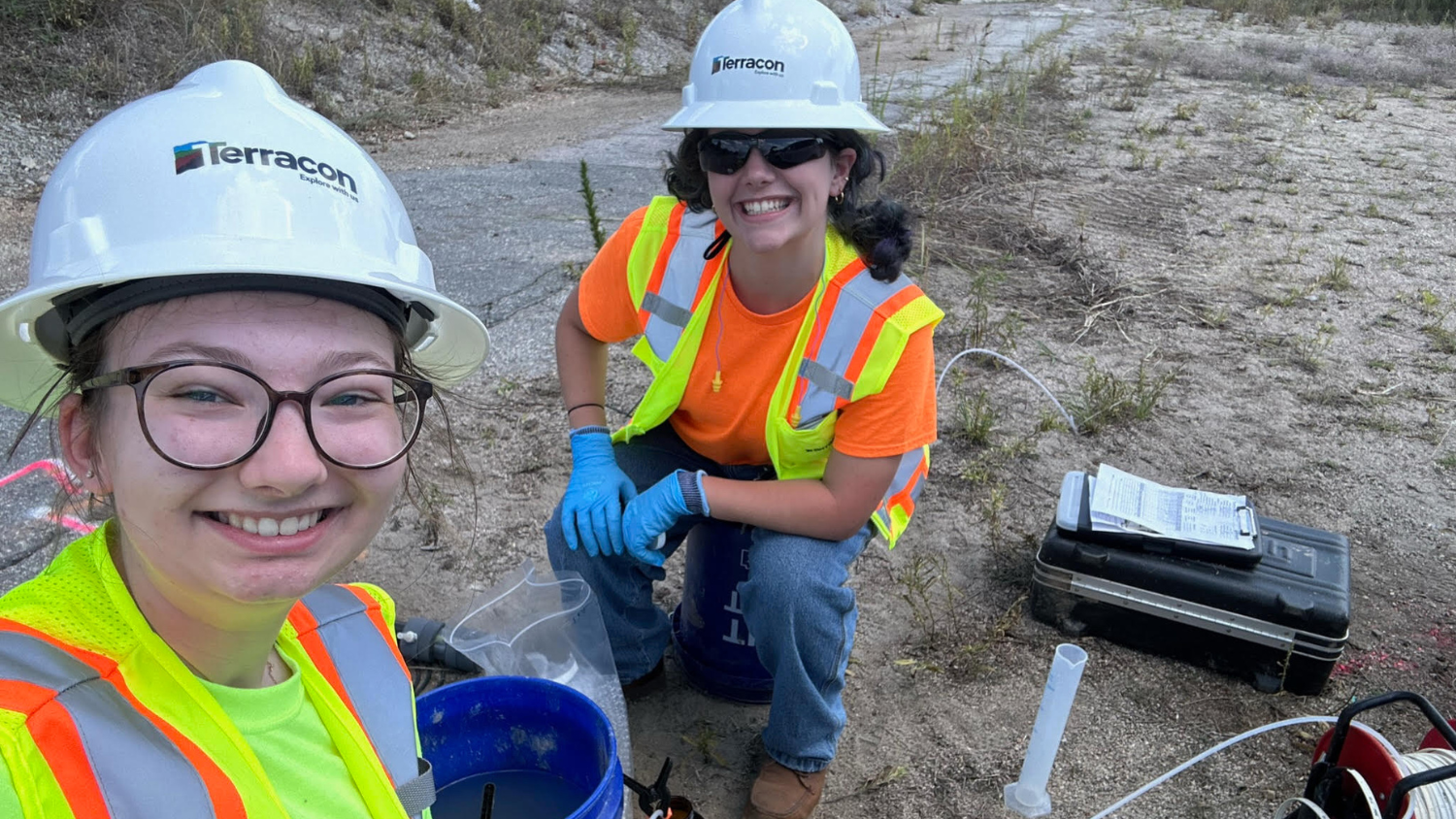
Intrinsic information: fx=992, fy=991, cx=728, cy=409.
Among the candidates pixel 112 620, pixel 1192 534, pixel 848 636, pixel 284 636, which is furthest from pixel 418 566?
pixel 1192 534

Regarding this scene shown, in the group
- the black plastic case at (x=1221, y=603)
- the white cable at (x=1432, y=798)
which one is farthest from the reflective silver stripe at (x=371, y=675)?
the black plastic case at (x=1221, y=603)

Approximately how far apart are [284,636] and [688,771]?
128cm

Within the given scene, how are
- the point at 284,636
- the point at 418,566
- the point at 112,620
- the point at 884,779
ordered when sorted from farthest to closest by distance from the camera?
the point at 418,566 < the point at 884,779 < the point at 284,636 < the point at 112,620

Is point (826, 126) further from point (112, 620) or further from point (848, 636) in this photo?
point (112, 620)

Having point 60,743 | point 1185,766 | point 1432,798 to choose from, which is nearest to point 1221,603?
point 1185,766

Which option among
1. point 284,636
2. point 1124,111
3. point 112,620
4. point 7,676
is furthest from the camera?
point 1124,111

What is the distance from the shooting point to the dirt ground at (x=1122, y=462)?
93.0 inches

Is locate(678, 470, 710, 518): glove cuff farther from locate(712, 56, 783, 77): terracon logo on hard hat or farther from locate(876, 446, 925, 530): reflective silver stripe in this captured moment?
locate(712, 56, 783, 77): terracon logo on hard hat

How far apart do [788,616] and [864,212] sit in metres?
0.90

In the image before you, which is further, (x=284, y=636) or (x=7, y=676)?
(x=284, y=636)

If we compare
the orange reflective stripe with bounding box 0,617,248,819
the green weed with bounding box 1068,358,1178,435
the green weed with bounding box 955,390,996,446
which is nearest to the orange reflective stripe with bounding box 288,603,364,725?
the orange reflective stripe with bounding box 0,617,248,819

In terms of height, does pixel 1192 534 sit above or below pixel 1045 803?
above

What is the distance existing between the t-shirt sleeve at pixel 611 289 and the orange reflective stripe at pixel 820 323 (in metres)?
0.49

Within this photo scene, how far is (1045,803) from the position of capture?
2.20m
